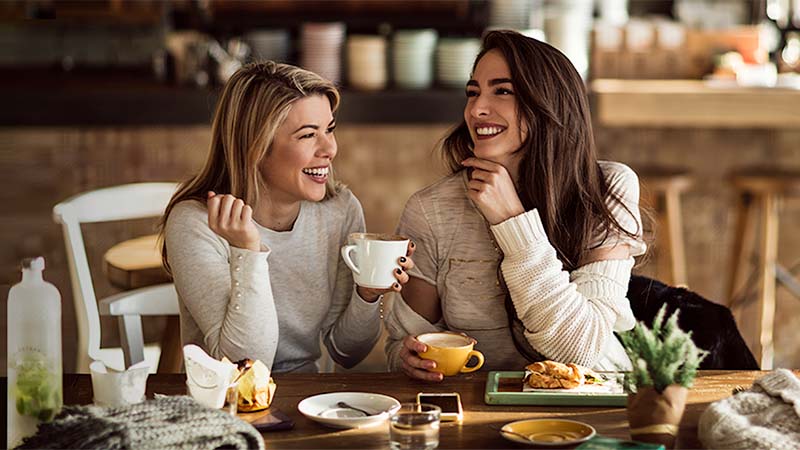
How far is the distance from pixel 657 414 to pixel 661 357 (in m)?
0.09

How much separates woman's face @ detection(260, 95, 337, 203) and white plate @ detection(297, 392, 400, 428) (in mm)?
617

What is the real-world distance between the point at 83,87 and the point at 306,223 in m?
2.47

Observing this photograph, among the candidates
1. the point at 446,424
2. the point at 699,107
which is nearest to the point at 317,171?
the point at 446,424

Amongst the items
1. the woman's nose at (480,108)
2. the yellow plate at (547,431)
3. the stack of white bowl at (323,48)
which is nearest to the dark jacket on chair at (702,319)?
the woman's nose at (480,108)

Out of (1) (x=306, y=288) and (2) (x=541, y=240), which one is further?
(1) (x=306, y=288)

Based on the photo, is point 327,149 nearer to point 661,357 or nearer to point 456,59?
point 661,357

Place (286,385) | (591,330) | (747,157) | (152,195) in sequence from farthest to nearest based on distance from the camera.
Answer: (747,157)
(152,195)
(591,330)
(286,385)

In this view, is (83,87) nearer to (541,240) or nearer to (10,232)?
(10,232)

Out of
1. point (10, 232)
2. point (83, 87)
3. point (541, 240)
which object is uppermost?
point (83, 87)

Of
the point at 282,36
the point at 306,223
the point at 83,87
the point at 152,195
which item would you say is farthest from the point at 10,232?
the point at 306,223

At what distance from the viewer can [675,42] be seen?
4.74 m

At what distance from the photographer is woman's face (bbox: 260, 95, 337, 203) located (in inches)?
90.8

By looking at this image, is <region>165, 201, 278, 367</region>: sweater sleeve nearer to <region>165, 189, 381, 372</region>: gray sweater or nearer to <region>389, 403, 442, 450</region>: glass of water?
<region>165, 189, 381, 372</region>: gray sweater

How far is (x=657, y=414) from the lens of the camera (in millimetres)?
1596
